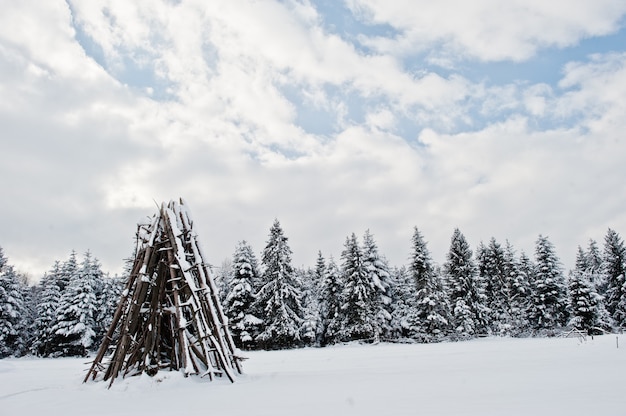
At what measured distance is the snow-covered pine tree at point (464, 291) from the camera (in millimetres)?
41406

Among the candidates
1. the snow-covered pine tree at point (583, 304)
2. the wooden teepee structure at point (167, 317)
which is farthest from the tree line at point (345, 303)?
the wooden teepee structure at point (167, 317)

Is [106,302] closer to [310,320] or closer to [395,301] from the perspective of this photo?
[310,320]

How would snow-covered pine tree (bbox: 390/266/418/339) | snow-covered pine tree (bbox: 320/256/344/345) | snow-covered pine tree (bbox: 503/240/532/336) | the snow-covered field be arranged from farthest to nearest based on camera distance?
snow-covered pine tree (bbox: 503/240/532/336), snow-covered pine tree (bbox: 320/256/344/345), snow-covered pine tree (bbox: 390/266/418/339), the snow-covered field

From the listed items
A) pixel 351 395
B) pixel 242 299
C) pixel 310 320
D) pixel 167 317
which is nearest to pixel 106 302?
pixel 242 299

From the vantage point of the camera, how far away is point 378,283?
40125mm

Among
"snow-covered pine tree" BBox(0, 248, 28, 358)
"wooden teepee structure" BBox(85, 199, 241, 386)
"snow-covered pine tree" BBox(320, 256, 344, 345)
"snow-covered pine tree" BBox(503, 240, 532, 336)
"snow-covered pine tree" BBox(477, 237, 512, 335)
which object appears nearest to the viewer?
"wooden teepee structure" BBox(85, 199, 241, 386)

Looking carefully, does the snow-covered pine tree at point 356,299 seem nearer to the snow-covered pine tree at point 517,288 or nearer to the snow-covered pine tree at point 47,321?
the snow-covered pine tree at point 517,288

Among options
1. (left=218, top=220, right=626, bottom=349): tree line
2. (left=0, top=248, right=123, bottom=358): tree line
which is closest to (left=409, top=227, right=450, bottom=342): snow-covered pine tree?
(left=218, top=220, right=626, bottom=349): tree line

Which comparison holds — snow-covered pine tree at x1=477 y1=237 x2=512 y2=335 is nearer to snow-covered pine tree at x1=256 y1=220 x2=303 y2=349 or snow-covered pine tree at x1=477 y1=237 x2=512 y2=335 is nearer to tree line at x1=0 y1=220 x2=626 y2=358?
tree line at x1=0 y1=220 x2=626 y2=358

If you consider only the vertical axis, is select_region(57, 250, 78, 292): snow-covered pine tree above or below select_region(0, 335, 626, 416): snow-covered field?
→ above

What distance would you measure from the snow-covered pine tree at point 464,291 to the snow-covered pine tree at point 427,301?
1.35m

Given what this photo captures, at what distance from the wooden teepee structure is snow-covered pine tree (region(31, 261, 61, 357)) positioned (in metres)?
34.6

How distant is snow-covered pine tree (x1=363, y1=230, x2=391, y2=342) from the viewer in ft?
131

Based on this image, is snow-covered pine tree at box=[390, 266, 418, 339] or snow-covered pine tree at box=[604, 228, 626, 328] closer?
snow-covered pine tree at box=[390, 266, 418, 339]
